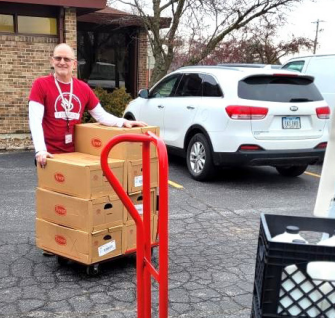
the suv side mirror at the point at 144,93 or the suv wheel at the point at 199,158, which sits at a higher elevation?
the suv side mirror at the point at 144,93

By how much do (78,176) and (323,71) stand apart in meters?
6.86

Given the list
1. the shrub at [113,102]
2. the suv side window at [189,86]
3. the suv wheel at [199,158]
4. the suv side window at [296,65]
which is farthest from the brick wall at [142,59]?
the suv wheel at [199,158]

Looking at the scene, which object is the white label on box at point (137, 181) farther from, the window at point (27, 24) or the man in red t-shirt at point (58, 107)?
the window at point (27, 24)

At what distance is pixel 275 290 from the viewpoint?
1.49 m

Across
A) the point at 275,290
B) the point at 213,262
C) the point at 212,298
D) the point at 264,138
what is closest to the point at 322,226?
the point at 275,290

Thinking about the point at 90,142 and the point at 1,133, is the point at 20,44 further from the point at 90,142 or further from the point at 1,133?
the point at 90,142

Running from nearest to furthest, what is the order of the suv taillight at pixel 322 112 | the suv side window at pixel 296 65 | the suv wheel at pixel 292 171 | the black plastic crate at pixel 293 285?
the black plastic crate at pixel 293 285, the suv taillight at pixel 322 112, the suv wheel at pixel 292 171, the suv side window at pixel 296 65

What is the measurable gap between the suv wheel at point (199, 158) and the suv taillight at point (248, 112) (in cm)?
72

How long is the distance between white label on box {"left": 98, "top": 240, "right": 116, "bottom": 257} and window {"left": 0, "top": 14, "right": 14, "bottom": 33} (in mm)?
7794

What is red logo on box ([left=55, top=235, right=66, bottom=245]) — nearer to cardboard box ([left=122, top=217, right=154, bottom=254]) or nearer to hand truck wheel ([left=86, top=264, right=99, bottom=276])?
hand truck wheel ([left=86, top=264, right=99, bottom=276])

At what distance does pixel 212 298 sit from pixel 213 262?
25.1 inches

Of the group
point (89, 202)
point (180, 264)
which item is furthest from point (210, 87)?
point (89, 202)

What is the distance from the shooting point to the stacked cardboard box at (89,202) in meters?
3.34

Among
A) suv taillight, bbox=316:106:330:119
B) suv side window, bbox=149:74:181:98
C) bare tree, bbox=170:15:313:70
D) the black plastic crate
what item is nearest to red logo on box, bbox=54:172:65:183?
the black plastic crate
